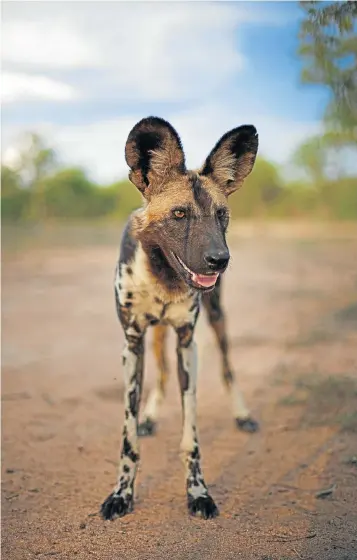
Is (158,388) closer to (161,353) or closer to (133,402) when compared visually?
(161,353)

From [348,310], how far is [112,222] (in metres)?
17.8

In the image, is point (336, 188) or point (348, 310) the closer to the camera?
point (348, 310)

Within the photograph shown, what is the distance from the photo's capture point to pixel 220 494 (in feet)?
12.9

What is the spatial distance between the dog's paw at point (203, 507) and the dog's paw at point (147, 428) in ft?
4.84

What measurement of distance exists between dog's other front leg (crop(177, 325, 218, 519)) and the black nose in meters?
0.80

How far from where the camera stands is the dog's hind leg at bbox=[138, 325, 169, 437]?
515 cm

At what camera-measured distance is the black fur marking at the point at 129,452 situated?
3818mm

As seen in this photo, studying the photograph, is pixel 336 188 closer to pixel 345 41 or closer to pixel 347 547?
pixel 345 41

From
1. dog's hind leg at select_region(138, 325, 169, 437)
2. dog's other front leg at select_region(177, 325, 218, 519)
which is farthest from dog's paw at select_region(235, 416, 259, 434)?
dog's other front leg at select_region(177, 325, 218, 519)

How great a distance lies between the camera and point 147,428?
5.19 metres

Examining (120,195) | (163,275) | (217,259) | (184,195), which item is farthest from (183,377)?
(120,195)

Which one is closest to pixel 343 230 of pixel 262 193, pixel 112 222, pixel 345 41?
pixel 262 193

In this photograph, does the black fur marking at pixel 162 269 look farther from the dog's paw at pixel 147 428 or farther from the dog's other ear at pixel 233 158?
the dog's paw at pixel 147 428

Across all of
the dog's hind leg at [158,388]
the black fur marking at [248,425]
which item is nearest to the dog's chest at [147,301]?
the dog's hind leg at [158,388]
